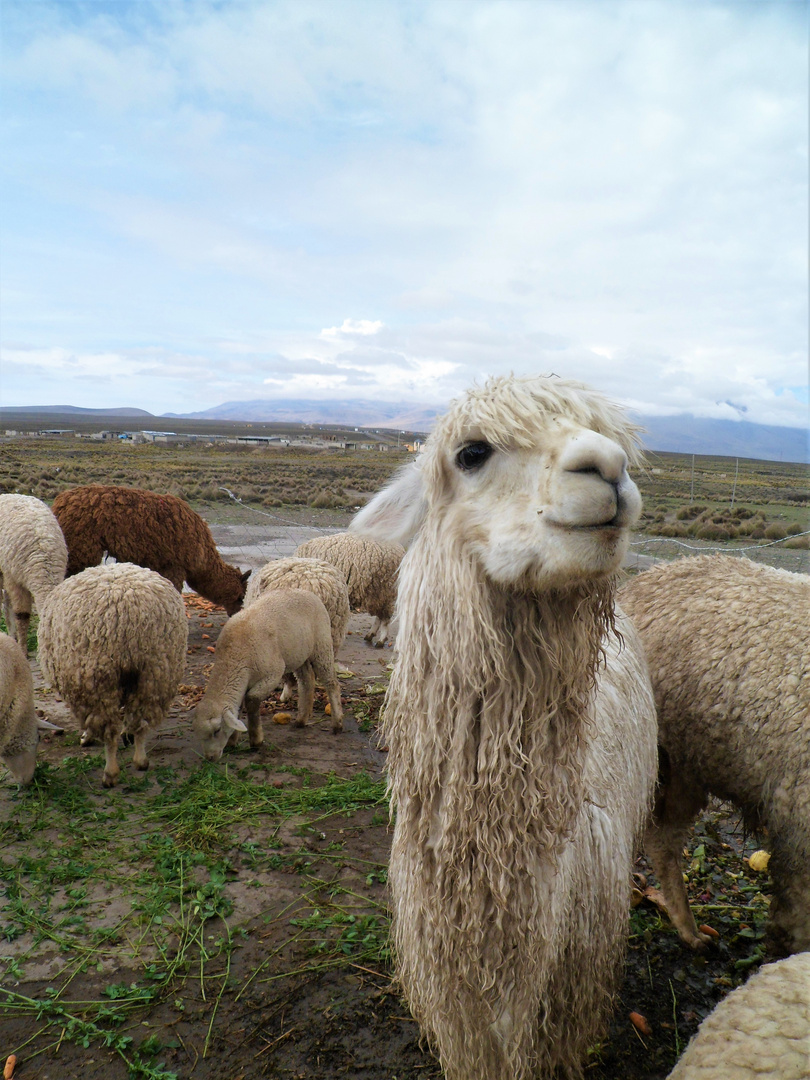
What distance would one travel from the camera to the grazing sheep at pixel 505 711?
1426mm

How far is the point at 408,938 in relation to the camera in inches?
77.1

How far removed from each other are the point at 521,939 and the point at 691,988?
1.72 meters

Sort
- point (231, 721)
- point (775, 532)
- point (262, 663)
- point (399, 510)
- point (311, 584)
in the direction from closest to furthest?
point (399, 510) < point (231, 721) < point (262, 663) < point (311, 584) < point (775, 532)

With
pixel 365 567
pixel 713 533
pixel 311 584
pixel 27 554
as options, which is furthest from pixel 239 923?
pixel 713 533

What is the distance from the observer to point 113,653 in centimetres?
417

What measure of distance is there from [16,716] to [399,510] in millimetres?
3378

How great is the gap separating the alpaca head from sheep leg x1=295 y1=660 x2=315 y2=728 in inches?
153

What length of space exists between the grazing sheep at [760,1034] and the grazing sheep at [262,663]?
3.35 meters

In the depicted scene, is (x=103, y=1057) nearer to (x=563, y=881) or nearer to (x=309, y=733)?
(x=563, y=881)

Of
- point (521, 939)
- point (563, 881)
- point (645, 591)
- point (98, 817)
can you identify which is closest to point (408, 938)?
point (521, 939)

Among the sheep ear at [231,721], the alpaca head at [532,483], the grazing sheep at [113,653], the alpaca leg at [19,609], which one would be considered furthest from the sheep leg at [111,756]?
the alpaca head at [532,483]

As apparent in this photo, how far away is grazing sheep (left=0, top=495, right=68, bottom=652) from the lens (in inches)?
218

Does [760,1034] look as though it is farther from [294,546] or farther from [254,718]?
[294,546]

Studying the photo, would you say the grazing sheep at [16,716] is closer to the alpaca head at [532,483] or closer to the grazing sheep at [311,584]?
the grazing sheep at [311,584]
